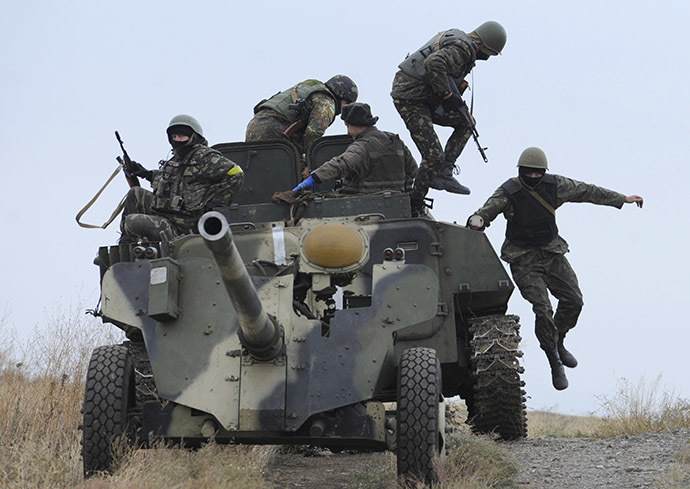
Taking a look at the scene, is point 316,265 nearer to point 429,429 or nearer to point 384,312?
point 384,312

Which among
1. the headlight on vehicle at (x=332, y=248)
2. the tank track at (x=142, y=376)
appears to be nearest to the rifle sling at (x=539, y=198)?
the headlight on vehicle at (x=332, y=248)

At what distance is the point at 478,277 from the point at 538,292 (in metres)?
1.56

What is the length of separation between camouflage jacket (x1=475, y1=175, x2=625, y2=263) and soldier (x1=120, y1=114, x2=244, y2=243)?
2332 millimetres

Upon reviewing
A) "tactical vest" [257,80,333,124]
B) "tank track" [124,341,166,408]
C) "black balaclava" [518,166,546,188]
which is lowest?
"tank track" [124,341,166,408]

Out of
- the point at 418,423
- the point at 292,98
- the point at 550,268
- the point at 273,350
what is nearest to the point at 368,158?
the point at 550,268

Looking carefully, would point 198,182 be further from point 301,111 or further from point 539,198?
point 539,198

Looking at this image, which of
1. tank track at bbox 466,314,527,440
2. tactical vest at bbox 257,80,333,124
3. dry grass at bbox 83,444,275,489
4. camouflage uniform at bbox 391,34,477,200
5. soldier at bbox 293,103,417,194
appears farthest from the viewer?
tactical vest at bbox 257,80,333,124

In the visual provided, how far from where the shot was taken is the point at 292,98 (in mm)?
12109

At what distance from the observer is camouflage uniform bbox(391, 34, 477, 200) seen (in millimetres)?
11266

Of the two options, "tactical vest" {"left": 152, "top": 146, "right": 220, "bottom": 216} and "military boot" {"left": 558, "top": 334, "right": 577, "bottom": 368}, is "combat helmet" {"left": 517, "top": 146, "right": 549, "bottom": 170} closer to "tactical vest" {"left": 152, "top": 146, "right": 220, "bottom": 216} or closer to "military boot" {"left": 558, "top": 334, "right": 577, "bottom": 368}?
"military boot" {"left": 558, "top": 334, "right": 577, "bottom": 368}

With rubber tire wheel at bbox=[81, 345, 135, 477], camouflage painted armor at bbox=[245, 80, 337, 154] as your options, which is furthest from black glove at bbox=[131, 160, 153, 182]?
rubber tire wheel at bbox=[81, 345, 135, 477]

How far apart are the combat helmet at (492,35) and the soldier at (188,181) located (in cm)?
356

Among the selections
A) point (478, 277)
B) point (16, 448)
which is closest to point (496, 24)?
point (478, 277)

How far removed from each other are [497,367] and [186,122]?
3.33 metres
